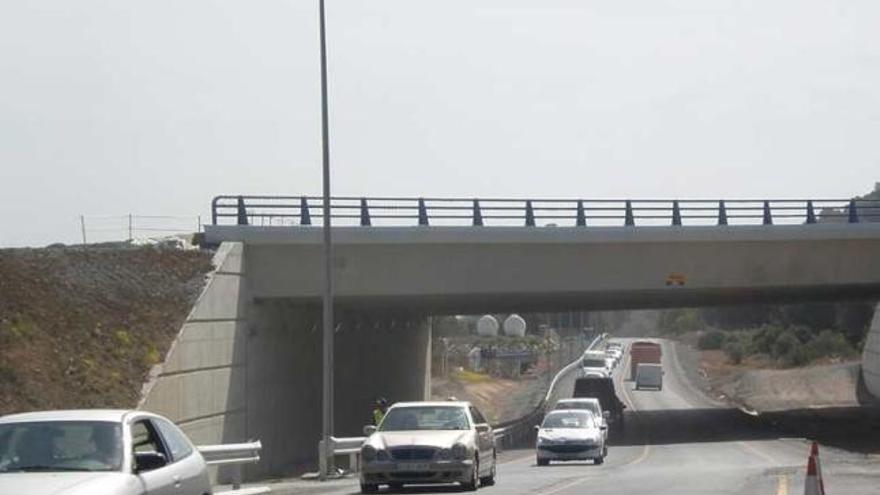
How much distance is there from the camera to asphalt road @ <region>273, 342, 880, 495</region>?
92.8ft

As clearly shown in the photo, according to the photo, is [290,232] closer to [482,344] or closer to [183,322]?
[183,322]

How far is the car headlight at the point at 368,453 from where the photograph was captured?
27172mm

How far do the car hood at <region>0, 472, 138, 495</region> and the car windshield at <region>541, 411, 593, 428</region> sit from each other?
32179mm

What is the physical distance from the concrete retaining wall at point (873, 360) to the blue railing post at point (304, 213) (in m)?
36.4

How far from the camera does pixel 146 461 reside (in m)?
13.6

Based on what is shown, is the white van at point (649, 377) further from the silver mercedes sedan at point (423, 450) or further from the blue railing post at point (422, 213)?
the silver mercedes sedan at point (423, 450)

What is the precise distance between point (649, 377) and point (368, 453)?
95.0 m

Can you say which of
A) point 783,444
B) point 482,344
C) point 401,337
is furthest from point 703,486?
point 482,344

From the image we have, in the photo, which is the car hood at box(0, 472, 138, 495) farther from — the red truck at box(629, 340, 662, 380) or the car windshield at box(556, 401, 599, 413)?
the red truck at box(629, 340, 662, 380)

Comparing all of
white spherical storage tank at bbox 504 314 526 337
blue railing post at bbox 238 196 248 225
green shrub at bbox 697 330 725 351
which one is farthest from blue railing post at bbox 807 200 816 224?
green shrub at bbox 697 330 725 351

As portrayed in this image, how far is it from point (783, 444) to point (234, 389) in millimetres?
21490

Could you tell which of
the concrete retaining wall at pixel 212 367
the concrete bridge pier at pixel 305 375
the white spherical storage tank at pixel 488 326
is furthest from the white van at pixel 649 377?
the concrete retaining wall at pixel 212 367

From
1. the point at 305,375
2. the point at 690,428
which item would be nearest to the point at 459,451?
the point at 305,375

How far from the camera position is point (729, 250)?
50344 millimetres
